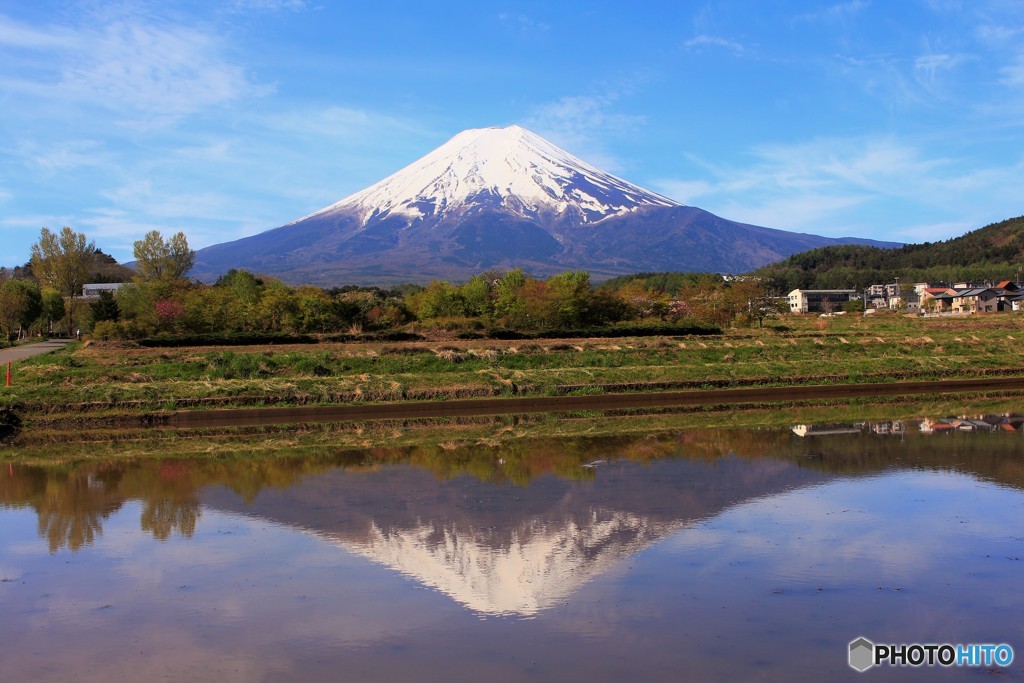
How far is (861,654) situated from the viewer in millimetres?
5355

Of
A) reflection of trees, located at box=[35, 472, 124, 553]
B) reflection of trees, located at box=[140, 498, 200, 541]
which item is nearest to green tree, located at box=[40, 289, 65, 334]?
reflection of trees, located at box=[35, 472, 124, 553]

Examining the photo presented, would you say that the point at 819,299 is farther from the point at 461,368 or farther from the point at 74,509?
the point at 74,509

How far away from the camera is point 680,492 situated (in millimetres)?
10227

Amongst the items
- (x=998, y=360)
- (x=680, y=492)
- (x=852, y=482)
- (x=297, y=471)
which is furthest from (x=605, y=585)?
(x=998, y=360)

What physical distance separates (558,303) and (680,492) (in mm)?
32024

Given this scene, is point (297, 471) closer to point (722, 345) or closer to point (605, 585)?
point (605, 585)

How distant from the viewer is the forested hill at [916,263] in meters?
119

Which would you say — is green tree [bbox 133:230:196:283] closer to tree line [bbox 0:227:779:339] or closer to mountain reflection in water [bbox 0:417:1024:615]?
tree line [bbox 0:227:779:339]

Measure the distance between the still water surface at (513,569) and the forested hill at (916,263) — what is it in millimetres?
107851

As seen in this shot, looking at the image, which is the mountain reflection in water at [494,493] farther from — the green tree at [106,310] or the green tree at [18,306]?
the green tree at [18,306]

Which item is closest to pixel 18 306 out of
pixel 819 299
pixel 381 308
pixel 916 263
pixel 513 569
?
pixel 381 308
